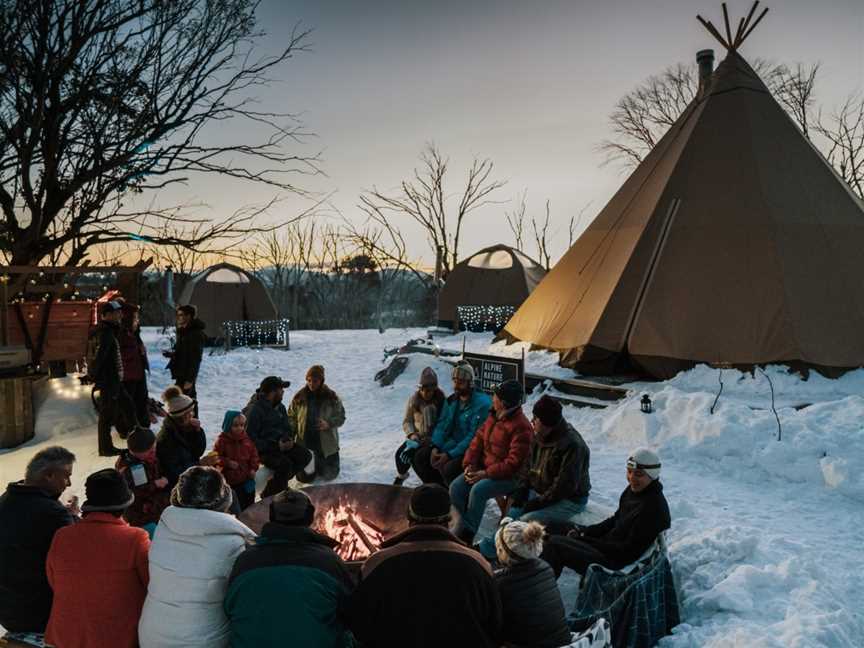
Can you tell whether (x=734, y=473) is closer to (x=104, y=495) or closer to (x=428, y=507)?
(x=428, y=507)

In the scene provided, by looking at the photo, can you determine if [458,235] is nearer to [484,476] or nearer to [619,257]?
[619,257]

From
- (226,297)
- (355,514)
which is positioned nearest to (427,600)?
(355,514)

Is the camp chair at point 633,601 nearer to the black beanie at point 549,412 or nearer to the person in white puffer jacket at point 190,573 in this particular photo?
the black beanie at point 549,412

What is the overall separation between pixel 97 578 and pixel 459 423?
3.60 metres

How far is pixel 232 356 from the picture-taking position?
16.1 metres

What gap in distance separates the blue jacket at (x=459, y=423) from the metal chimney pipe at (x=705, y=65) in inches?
363

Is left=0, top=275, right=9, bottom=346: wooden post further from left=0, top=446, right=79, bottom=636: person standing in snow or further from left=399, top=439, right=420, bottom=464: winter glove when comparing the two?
left=0, top=446, right=79, bottom=636: person standing in snow

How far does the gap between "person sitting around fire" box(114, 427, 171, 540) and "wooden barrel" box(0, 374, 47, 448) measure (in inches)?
192

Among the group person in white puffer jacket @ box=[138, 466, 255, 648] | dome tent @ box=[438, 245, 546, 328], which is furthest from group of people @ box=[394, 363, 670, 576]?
dome tent @ box=[438, 245, 546, 328]

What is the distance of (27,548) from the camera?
3.12 metres

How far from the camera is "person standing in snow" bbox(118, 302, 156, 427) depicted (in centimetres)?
772

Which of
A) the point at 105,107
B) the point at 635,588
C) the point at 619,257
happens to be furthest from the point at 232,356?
the point at 635,588

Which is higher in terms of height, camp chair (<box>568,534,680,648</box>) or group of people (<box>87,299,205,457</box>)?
group of people (<box>87,299,205,457</box>)

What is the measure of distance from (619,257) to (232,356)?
10453mm
